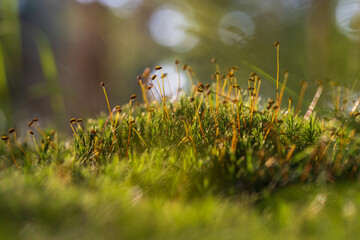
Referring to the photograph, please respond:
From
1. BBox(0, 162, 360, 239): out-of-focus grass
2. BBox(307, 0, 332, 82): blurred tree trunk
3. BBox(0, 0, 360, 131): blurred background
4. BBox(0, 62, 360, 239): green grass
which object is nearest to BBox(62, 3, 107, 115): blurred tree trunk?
BBox(0, 0, 360, 131): blurred background

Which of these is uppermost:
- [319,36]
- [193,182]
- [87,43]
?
[87,43]

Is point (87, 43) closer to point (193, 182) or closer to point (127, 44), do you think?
point (127, 44)

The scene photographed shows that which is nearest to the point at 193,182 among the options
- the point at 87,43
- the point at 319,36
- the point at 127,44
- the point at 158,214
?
the point at 158,214

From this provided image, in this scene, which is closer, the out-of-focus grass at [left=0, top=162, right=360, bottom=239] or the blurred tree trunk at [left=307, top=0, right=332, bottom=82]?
→ the out-of-focus grass at [left=0, top=162, right=360, bottom=239]

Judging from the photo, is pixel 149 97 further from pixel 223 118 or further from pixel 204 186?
pixel 204 186

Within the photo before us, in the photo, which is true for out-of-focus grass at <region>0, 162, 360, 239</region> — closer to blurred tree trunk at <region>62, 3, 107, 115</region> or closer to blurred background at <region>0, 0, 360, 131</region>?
blurred background at <region>0, 0, 360, 131</region>

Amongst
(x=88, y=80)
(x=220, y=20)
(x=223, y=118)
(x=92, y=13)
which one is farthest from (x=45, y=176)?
(x=92, y=13)

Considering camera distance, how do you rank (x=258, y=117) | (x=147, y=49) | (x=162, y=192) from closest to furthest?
(x=162, y=192) < (x=258, y=117) < (x=147, y=49)
